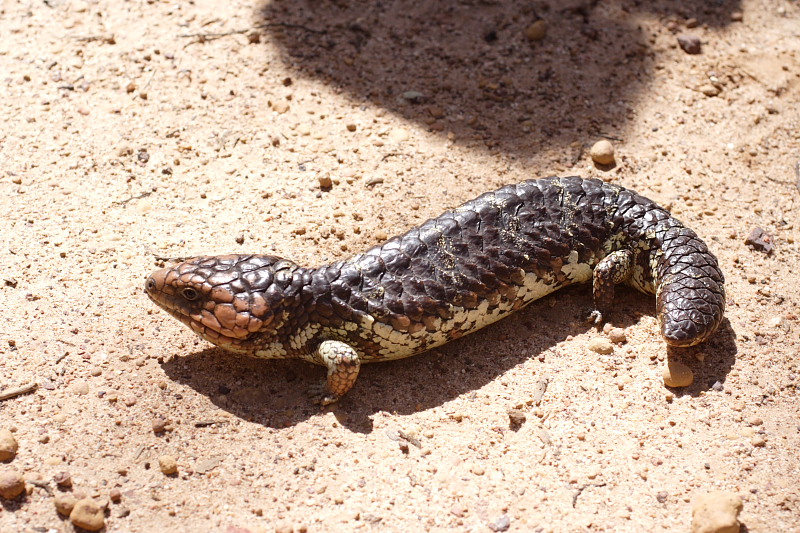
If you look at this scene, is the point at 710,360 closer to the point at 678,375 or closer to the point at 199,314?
the point at 678,375

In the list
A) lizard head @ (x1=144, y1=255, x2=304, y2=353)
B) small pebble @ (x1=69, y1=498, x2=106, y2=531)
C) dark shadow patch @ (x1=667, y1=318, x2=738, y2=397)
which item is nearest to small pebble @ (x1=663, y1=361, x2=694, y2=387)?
dark shadow patch @ (x1=667, y1=318, x2=738, y2=397)

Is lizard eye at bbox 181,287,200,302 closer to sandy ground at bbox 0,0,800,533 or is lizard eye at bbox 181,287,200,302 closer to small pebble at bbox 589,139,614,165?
sandy ground at bbox 0,0,800,533

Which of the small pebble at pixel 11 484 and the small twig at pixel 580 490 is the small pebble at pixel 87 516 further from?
the small twig at pixel 580 490

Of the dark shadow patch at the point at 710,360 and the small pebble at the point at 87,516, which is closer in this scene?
the small pebble at the point at 87,516

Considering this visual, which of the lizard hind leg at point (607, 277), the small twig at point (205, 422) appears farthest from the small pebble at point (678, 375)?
the small twig at point (205, 422)

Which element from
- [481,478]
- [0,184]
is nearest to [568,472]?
[481,478]

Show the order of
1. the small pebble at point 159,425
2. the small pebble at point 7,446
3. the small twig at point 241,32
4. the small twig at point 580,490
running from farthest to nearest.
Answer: the small twig at point 241,32 → the small pebble at point 159,425 → the small twig at point 580,490 → the small pebble at point 7,446

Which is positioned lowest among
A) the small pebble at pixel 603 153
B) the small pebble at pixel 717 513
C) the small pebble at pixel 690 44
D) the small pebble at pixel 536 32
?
the small pebble at pixel 717 513
